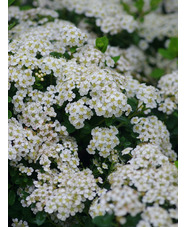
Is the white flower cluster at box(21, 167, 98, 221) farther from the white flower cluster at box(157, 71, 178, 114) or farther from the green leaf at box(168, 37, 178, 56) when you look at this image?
the green leaf at box(168, 37, 178, 56)

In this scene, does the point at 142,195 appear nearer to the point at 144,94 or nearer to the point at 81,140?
the point at 81,140

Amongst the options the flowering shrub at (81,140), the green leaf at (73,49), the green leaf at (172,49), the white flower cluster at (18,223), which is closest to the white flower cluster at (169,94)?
the flowering shrub at (81,140)

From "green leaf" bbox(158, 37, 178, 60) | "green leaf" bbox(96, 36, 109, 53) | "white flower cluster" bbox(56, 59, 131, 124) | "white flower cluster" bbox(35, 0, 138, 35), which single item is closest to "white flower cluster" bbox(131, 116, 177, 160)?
"white flower cluster" bbox(56, 59, 131, 124)

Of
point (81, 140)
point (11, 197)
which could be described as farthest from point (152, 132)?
point (11, 197)

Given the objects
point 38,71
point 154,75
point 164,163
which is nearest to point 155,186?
point 164,163

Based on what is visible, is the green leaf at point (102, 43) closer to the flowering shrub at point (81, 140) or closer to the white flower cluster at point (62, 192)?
the flowering shrub at point (81, 140)

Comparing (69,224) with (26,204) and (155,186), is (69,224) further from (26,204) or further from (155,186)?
(155,186)
